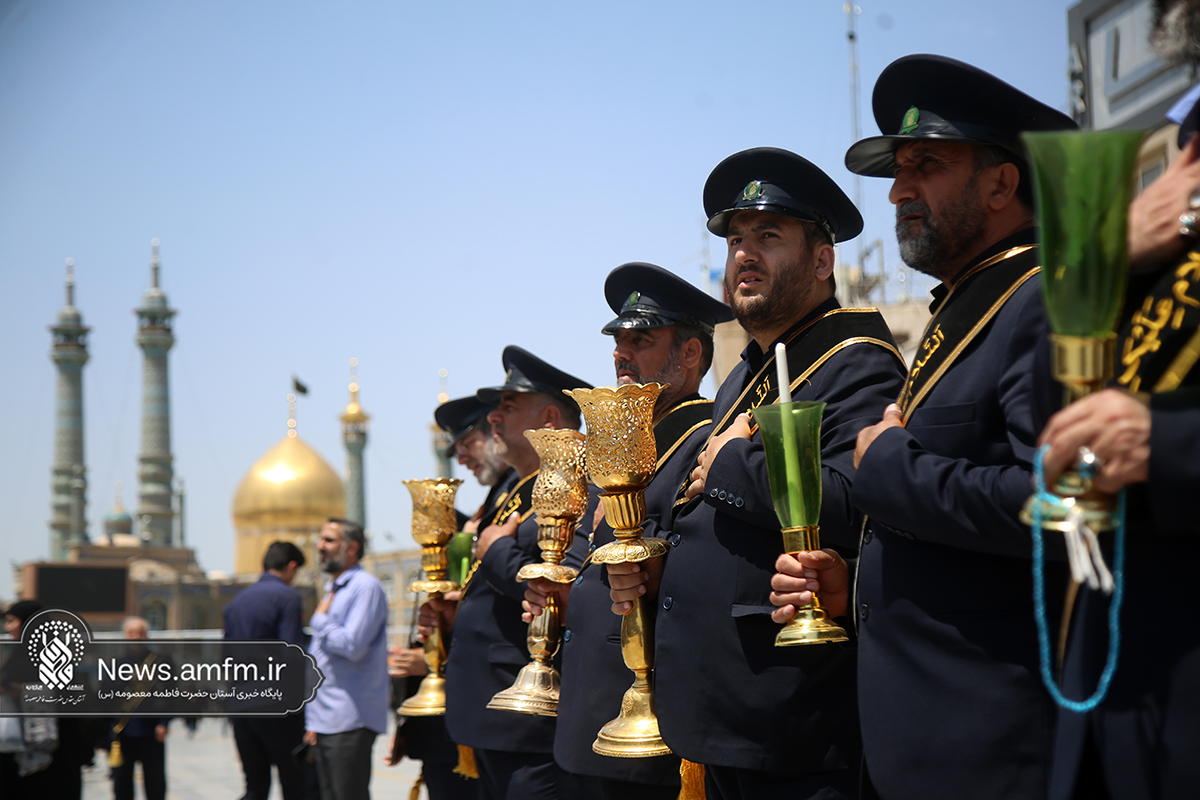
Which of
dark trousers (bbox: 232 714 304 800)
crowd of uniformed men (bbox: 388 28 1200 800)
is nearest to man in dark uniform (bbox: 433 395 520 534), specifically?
dark trousers (bbox: 232 714 304 800)

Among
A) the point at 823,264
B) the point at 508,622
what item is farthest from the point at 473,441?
the point at 823,264

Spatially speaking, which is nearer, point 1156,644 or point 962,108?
point 1156,644

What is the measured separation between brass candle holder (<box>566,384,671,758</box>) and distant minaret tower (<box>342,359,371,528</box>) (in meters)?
65.6

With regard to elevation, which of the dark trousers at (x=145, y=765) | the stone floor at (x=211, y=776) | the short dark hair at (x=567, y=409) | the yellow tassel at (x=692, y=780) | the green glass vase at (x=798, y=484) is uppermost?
the short dark hair at (x=567, y=409)

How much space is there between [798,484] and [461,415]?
4.57 metres

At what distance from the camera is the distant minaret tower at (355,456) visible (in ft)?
222

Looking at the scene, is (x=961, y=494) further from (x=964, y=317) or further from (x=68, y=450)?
(x=68, y=450)

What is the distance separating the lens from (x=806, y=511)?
2465 mm

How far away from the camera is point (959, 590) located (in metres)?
2.09

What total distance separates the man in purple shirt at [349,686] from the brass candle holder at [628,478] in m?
3.73

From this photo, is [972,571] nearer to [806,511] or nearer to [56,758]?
[806,511]

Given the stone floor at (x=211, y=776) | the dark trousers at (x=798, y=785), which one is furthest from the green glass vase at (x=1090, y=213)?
the stone floor at (x=211, y=776)

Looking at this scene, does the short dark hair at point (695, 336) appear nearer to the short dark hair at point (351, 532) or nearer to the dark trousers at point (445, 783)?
the dark trousers at point (445, 783)

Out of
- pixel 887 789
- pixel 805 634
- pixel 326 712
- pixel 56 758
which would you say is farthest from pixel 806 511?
pixel 56 758
